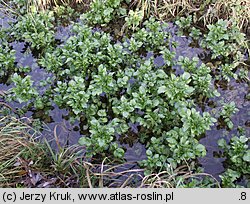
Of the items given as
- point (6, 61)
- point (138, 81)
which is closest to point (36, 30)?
point (6, 61)

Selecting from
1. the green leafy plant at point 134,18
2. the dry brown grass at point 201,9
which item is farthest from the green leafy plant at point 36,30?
the dry brown grass at point 201,9

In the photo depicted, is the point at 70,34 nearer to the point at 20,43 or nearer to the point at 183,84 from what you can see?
the point at 20,43

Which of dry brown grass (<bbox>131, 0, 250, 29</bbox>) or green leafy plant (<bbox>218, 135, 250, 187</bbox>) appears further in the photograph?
dry brown grass (<bbox>131, 0, 250, 29</bbox>)

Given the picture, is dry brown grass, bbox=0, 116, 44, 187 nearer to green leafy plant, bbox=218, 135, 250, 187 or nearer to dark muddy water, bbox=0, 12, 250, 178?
dark muddy water, bbox=0, 12, 250, 178

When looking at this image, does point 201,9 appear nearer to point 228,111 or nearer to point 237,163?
point 228,111

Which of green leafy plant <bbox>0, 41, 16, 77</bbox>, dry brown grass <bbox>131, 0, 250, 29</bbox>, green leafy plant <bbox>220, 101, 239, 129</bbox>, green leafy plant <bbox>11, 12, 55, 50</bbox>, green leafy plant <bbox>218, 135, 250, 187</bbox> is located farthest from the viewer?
dry brown grass <bbox>131, 0, 250, 29</bbox>

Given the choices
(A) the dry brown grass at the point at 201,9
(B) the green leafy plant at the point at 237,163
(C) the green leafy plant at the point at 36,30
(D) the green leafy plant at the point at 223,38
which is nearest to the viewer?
(B) the green leafy plant at the point at 237,163

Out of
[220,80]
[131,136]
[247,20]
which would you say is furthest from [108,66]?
[247,20]

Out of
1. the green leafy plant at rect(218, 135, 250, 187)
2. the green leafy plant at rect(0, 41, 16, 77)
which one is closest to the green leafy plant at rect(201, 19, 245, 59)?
the green leafy plant at rect(218, 135, 250, 187)

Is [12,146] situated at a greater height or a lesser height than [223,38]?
lesser

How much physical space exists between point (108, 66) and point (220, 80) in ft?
5.12

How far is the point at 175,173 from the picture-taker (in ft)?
12.5

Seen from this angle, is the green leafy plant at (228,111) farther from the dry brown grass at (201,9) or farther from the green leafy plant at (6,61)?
the green leafy plant at (6,61)

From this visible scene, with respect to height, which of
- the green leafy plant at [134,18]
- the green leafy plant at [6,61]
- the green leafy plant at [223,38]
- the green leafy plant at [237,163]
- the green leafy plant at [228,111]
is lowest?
the green leafy plant at [237,163]
